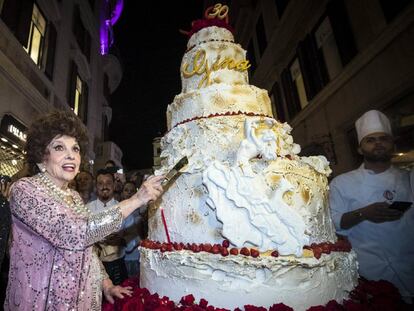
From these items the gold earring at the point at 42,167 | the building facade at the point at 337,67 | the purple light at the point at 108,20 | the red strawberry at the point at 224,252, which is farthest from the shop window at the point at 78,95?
the red strawberry at the point at 224,252

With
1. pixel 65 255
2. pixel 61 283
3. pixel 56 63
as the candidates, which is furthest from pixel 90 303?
pixel 56 63

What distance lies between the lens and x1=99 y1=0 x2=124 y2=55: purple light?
17453 mm

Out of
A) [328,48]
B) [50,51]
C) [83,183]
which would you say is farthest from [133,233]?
[50,51]

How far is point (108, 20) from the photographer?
18594 mm

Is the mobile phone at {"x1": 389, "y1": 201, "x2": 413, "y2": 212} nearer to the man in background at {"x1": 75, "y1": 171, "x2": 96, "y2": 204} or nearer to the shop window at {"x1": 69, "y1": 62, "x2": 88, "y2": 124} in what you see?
the man in background at {"x1": 75, "y1": 171, "x2": 96, "y2": 204}

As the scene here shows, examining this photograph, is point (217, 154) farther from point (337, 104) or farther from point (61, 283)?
point (337, 104)

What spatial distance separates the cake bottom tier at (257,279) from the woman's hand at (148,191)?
581 millimetres

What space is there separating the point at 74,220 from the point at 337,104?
7.97 m

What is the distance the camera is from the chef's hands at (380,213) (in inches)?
90.4

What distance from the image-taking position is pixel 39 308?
1.45 m

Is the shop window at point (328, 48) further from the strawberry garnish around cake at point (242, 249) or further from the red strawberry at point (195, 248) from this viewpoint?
the red strawberry at point (195, 248)

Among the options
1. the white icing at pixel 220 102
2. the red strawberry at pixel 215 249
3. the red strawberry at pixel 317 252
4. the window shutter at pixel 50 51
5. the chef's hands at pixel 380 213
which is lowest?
the red strawberry at pixel 317 252

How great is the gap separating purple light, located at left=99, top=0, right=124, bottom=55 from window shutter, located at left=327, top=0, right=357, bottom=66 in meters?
14.3

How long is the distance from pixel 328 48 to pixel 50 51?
958cm
